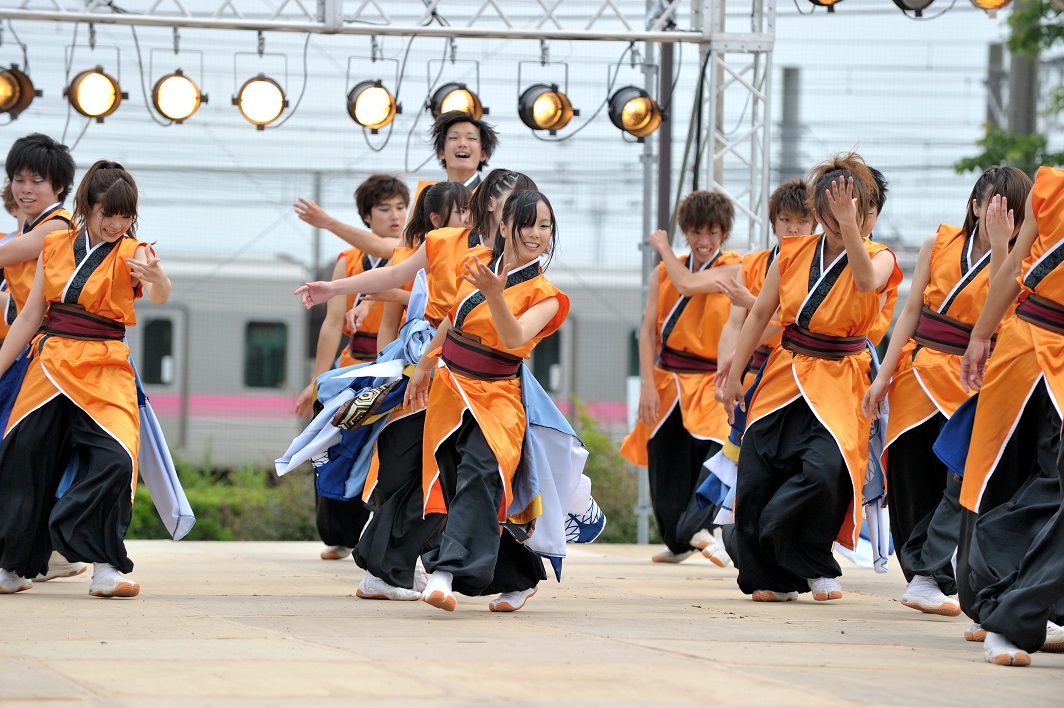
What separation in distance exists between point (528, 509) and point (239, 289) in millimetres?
12152

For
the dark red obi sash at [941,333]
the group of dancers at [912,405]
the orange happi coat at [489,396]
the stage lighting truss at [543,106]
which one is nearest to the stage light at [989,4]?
the stage lighting truss at [543,106]

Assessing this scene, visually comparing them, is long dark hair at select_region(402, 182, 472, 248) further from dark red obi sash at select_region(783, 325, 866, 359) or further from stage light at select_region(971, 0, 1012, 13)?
stage light at select_region(971, 0, 1012, 13)

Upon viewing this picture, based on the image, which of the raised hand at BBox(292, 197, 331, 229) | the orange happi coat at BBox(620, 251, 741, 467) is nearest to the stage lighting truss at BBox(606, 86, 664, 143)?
the orange happi coat at BBox(620, 251, 741, 467)

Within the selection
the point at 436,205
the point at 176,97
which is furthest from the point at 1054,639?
the point at 176,97

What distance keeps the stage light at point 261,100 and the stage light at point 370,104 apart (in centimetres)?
43

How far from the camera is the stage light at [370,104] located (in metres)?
9.76

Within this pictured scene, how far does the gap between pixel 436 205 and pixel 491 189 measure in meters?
0.74

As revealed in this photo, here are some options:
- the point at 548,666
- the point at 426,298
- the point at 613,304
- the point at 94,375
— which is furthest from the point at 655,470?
the point at 613,304

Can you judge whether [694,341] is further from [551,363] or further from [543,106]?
[551,363]

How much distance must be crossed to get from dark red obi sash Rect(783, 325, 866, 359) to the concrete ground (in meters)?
1.00

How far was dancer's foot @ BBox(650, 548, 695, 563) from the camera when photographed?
27.9 ft

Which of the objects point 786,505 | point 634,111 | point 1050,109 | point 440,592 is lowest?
point 440,592

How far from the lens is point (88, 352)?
237 inches

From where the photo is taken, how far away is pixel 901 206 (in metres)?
18.3
